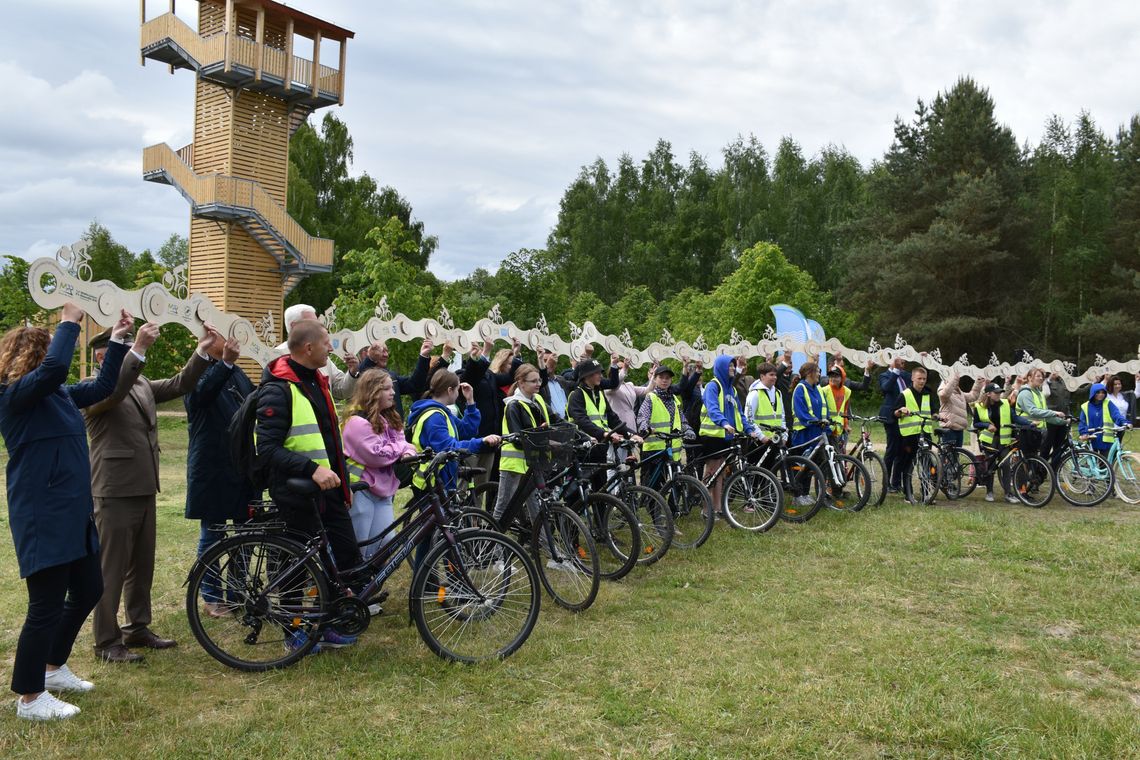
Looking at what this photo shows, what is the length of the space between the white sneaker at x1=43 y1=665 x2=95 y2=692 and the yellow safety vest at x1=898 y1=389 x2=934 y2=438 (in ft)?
28.6

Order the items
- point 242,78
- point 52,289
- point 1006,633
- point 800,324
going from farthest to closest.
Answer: point 242,78 → point 800,324 → point 1006,633 → point 52,289

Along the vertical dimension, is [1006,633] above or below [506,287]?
below

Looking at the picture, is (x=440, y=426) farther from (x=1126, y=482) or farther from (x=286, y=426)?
(x=1126, y=482)

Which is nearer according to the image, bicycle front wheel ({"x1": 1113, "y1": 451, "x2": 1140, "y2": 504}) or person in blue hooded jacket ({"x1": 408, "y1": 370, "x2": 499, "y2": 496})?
person in blue hooded jacket ({"x1": 408, "y1": 370, "x2": 499, "y2": 496})

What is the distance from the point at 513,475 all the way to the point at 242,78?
19.6 m

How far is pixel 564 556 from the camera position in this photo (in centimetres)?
571

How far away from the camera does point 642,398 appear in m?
9.38

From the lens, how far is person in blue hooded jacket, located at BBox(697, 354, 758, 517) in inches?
355

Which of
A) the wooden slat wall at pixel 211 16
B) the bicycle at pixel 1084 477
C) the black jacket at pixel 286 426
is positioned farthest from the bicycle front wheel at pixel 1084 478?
the wooden slat wall at pixel 211 16

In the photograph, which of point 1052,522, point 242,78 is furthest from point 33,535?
point 242,78

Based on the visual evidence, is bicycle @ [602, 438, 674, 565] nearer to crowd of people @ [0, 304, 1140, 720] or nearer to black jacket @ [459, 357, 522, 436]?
crowd of people @ [0, 304, 1140, 720]

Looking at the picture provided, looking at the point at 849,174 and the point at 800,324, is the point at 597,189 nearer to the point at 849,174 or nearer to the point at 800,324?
the point at 849,174

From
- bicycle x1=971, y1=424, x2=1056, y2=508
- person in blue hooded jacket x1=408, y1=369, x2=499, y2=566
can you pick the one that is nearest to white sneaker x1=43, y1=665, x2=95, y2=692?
person in blue hooded jacket x1=408, y1=369, x2=499, y2=566

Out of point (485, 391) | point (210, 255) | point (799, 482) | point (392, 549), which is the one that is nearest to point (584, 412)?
point (485, 391)
